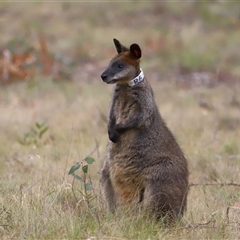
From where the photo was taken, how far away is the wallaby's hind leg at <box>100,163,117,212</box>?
552 centimetres

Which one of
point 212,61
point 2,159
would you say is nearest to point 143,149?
point 2,159

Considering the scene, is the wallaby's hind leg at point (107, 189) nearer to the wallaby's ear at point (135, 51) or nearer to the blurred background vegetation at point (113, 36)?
the wallaby's ear at point (135, 51)

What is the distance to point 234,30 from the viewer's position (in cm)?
1870

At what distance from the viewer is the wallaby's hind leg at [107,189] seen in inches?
217

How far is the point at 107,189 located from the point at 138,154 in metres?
0.38

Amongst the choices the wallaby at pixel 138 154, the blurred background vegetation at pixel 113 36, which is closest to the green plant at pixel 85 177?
the wallaby at pixel 138 154

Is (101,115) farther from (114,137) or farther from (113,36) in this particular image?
(113,36)

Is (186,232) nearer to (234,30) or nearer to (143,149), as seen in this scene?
(143,149)

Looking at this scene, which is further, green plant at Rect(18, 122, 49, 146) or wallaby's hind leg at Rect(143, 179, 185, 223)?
green plant at Rect(18, 122, 49, 146)

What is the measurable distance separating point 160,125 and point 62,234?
4.93 ft

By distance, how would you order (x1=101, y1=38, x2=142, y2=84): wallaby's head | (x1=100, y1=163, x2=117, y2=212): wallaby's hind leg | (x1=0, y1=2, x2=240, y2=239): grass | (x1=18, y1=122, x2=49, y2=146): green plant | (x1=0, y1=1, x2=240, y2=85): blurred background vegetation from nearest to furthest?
(x1=0, y1=2, x2=240, y2=239): grass → (x1=100, y1=163, x2=117, y2=212): wallaby's hind leg → (x1=101, y1=38, x2=142, y2=84): wallaby's head → (x1=18, y1=122, x2=49, y2=146): green plant → (x1=0, y1=1, x2=240, y2=85): blurred background vegetation

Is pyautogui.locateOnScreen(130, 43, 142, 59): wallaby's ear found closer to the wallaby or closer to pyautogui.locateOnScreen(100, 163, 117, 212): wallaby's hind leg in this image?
the wallaby

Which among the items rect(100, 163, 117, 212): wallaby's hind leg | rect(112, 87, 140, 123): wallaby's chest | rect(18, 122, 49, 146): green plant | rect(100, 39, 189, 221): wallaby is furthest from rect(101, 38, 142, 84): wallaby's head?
rect(18, 122, 49, 146): green plant

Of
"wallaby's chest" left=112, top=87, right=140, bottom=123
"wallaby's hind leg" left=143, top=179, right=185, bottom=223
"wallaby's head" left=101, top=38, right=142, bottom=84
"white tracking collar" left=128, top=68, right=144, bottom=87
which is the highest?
"wallaby's head" left=101, top=38, right=142, bottom=84
